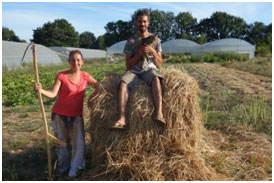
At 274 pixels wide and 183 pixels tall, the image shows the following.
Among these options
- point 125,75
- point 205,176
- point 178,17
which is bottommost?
point 205,176

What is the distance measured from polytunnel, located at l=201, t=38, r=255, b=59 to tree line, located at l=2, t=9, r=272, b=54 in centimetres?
1679

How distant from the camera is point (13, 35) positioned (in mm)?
54812

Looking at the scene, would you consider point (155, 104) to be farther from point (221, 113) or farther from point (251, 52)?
point (251, 52)

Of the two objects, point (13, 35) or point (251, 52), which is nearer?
point (251, 52)

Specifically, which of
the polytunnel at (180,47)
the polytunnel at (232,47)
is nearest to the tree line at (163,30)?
the polytunnel at (180,47)

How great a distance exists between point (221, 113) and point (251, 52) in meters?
25.3

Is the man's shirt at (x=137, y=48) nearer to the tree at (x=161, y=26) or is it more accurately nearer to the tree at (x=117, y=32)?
the tree at (x=117, y=32)

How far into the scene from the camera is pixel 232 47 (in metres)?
28.8

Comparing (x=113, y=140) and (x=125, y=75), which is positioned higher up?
(x=125, y=75)

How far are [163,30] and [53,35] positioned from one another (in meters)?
23.6

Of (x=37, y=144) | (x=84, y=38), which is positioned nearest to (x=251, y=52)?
(x=37, y=144)

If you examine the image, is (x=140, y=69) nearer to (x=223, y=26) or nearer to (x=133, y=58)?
(x=133, y=58)

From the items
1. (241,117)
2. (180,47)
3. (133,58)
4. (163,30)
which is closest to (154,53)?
(133,58)

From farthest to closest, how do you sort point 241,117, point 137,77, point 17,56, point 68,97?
1. point 17,56
2. point 241,117
3. point 137,77
4. point 68,97
